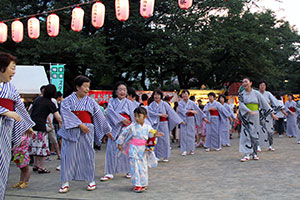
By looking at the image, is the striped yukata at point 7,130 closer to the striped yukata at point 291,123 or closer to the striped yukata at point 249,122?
the striped yukata at point 249,122

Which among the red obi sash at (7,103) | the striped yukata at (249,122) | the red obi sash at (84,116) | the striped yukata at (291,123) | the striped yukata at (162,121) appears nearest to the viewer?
the red obi sash at (7,103)

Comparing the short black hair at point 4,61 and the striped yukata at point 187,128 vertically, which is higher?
the short black hair at point 4,61

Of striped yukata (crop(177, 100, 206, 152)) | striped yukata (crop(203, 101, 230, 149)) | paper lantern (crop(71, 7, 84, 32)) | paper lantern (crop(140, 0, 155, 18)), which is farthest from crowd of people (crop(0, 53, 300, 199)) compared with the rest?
paper lantern (crop(71, 7, 84, 32))

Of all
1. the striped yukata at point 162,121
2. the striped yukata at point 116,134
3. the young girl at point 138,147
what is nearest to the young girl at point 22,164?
the striped yukata at point 116,134

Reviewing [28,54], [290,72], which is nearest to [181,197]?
[28,54]

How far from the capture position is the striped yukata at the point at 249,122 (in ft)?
28.4

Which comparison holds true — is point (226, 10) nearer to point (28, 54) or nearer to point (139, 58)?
point (139, 58)

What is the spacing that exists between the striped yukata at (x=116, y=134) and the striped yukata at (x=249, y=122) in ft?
10.3

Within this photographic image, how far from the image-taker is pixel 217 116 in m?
12.2

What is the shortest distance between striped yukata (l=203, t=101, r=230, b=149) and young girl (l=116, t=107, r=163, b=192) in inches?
234

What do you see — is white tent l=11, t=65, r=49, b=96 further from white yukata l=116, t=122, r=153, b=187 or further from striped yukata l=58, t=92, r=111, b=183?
Result: white yukata l=116, t=122, r=153, b=187

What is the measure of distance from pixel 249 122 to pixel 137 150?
3.79 m

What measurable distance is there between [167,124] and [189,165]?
146 cm

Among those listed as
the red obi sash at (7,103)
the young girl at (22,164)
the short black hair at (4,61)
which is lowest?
the young girl at (22,164)
